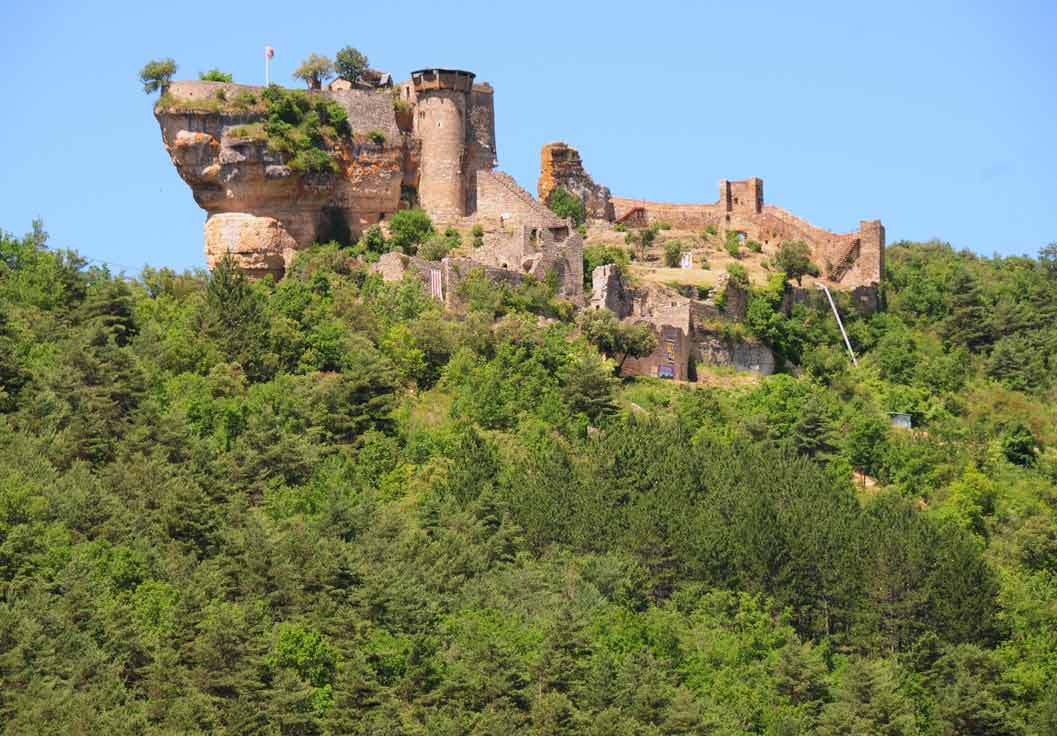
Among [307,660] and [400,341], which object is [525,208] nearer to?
[400,341]

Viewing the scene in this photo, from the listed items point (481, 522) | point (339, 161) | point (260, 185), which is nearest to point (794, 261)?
point (339, 161)

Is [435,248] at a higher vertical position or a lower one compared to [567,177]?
lower

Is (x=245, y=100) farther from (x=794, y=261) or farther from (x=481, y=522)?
(x=481, y=522)

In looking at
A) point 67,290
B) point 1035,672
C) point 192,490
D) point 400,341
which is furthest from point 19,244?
point 1035,672

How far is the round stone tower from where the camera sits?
71875mm

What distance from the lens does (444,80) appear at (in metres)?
72.4

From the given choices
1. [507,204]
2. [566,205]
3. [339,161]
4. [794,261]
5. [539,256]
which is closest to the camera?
[539,256]

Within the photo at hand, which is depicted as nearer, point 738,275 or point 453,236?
point 453,236

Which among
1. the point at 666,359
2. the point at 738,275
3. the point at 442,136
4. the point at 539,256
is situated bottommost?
the point at 666,359

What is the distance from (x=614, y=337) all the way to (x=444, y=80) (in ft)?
32.9

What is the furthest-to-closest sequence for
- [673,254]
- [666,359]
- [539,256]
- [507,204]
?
[673,254] < [507,204] < [539,256] < [666,359]

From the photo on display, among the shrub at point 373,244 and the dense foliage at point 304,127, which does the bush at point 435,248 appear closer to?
the shrub at point 373,244

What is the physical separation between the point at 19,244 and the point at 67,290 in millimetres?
3848

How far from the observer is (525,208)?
71938mm
